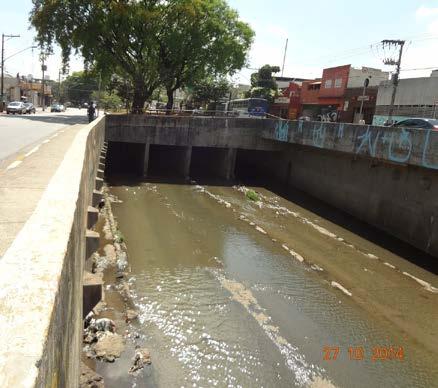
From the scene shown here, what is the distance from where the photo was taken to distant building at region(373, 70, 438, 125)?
1310 inches

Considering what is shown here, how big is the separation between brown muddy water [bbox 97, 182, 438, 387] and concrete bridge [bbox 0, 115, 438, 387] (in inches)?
123

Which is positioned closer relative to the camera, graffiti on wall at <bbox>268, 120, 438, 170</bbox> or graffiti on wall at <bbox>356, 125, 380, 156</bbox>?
graffiti on wall at <bbox>268, 120, 438, 170</bbox>

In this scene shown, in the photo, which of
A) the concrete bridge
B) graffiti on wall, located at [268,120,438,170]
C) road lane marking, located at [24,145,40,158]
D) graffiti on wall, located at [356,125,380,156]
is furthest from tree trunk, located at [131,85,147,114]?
road lane marking, located at [24,145,40,158]

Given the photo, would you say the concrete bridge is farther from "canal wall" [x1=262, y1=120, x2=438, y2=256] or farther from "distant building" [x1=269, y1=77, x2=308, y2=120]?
"distant building" [x1=269, y1=77, x2=308, y2=120]

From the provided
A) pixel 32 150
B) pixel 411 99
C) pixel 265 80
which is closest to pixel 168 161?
pixel 411 99

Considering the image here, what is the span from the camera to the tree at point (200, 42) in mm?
36938

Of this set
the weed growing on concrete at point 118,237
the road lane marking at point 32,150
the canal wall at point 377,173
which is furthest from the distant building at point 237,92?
the road lane marking at point 32,150

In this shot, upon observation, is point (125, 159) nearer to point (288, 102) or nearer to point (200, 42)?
point (200, 42)

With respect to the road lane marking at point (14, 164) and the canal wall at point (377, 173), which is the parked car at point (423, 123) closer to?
the canal wall at point (377, 173)

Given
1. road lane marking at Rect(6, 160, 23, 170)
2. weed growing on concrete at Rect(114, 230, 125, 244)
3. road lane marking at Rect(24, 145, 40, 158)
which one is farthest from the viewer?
weed growing on concrete at Rect(114, 230, 125, 244)

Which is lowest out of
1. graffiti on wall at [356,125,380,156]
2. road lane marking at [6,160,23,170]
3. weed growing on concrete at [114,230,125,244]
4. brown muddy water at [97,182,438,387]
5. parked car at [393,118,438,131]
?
brown muddy water at [97,182,438,387]

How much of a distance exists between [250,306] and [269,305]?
62cm

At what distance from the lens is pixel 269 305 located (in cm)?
1249

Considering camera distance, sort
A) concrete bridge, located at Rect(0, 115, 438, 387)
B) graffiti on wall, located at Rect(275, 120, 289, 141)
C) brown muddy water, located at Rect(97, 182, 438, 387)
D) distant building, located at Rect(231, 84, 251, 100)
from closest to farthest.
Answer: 1. concrete bridge, located at Rect(0, 115, 438, 387)
2. brown muddy water, located at Rect(97, 182, 438, 387)
3. graffiti on wall, located at Rect(275, 120, 289, 141)
4. distant building, located at Rect(231, 84, 251, 100)
